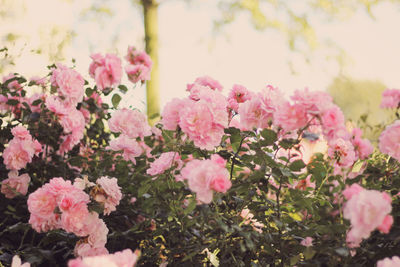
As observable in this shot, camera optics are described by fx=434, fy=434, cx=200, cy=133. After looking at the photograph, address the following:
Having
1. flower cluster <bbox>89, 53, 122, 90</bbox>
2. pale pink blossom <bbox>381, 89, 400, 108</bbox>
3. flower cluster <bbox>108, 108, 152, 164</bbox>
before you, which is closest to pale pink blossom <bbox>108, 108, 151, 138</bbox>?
flower cluster <bbox>108, 108, 152, 164</bbox>

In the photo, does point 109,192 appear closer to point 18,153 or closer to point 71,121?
point 71,121

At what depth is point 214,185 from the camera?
1035 mm

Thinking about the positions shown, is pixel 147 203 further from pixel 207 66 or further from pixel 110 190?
pixel 207 66

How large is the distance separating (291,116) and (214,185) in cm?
28

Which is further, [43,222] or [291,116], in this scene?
[43,222]

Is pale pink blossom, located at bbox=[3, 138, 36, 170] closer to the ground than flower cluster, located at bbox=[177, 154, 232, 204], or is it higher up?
higher up

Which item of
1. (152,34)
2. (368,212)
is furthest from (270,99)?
(152,34)

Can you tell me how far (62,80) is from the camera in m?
1.93

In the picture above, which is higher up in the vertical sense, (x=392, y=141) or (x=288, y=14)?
(x=288, y=14)

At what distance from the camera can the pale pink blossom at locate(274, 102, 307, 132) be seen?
112 centimetres

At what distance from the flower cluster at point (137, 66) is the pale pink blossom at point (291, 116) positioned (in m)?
1.12

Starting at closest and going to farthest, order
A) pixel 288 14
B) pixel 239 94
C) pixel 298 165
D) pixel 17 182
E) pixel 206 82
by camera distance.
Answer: pixel 298 165, pixel 239 94, pixel 206 82, pixel 17 182, pixel 288 14

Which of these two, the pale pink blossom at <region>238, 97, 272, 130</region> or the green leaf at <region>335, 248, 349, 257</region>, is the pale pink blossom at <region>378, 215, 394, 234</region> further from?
the pale pink blossom at <region>238, 97, 272, 130</region>

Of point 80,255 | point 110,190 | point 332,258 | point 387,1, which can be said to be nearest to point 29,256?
point 80,255
